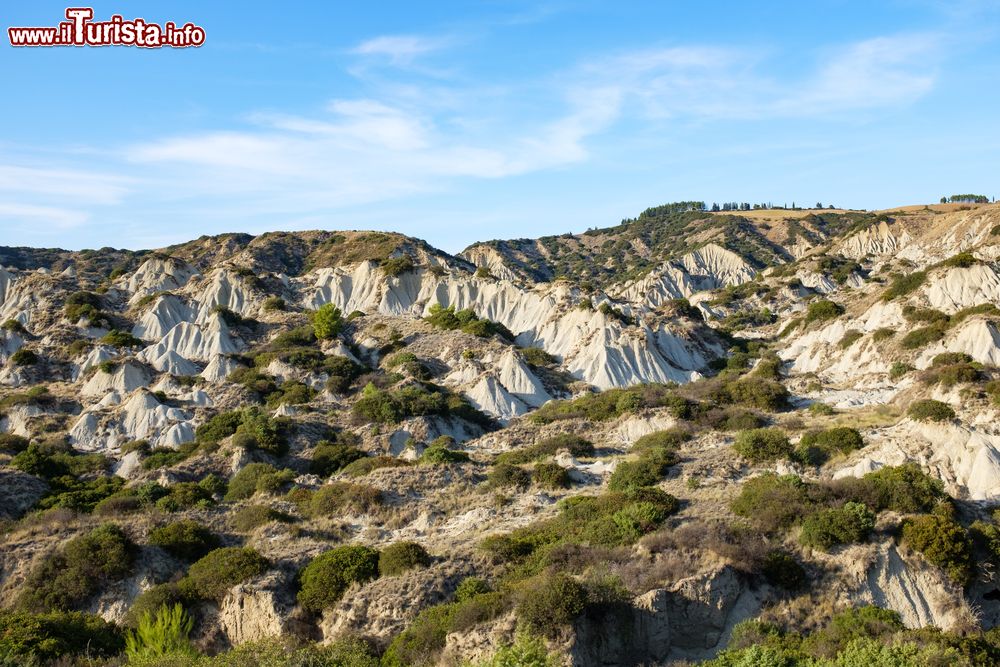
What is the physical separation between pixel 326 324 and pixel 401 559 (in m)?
49.4

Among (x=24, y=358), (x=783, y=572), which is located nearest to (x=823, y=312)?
(x=783, y=572)

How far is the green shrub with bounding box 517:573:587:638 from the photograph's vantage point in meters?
18.6

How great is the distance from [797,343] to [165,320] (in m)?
64.4

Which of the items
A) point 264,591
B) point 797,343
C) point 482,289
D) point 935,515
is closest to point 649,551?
point 935,515

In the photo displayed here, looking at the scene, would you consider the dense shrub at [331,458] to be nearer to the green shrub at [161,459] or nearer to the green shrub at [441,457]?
the green shrub at [441,457]

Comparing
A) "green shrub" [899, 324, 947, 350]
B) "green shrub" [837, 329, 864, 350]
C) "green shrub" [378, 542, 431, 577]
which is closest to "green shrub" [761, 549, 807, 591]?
"green shrub" [378, 542, 431, 577]

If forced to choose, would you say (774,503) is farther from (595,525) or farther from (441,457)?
(441,457)

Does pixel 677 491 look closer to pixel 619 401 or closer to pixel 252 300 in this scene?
pixel 619 401

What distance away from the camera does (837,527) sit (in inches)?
924

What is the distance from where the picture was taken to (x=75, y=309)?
3071 inches

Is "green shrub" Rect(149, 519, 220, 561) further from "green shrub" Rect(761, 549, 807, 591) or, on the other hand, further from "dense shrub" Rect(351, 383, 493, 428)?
"dense shrub" Rect(351, 383, 493, 428)

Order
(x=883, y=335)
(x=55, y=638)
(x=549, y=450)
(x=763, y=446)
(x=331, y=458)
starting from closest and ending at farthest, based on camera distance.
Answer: (x=55, y=638) < (x=763, y=446) < (x=549, y=450) < (x=331, y=458) < (x=883, y=335)

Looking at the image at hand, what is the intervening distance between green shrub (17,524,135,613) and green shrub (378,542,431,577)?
896 centimetres

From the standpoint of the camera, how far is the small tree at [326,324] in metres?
70.4
